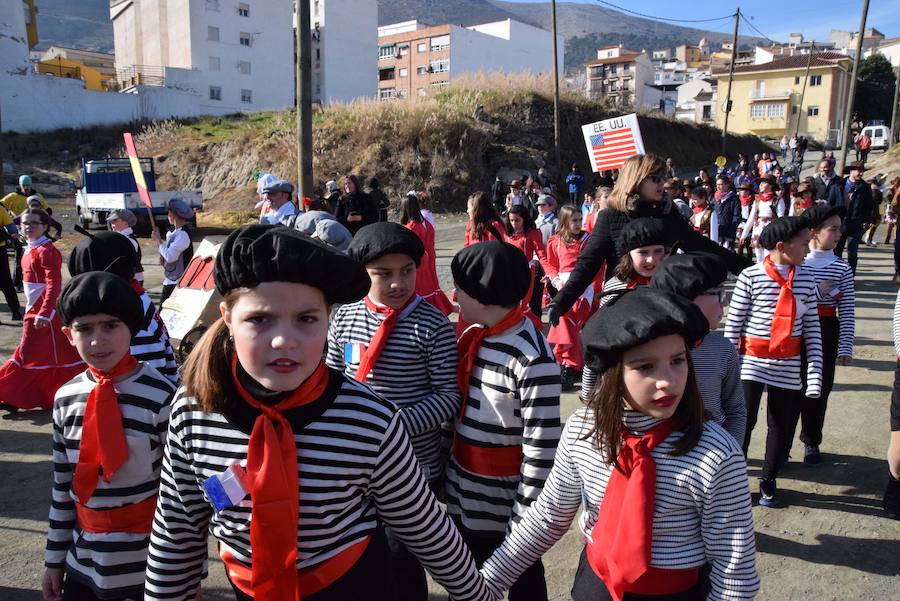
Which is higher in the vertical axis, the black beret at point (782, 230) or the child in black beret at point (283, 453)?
the black beret at point (782, 230)

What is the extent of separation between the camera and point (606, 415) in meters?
2.01

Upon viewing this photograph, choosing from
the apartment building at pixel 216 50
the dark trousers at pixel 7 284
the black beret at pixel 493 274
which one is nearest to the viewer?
the black beret at pixel 493 274

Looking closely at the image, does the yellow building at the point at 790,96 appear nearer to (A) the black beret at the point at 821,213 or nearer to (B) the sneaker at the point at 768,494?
(A) the black beret at the point at 821,213

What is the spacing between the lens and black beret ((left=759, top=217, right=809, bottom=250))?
12.9 ft

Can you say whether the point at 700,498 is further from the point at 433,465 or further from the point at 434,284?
the point at 434,284

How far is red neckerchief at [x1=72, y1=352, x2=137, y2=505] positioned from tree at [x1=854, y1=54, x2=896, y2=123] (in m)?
73.3

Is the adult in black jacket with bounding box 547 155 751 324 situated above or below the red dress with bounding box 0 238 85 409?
above

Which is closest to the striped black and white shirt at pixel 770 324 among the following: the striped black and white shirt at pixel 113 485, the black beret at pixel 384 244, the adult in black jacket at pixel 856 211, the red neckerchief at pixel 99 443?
the black beret at pixel 384 244

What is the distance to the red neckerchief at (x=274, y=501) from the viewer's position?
1.58m

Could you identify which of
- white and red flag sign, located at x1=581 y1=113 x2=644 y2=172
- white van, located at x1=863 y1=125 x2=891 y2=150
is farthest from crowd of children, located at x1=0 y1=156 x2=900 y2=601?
white van, located at x1=863 y1=125 x2=891 y2=150

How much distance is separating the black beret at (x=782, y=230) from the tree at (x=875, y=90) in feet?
229

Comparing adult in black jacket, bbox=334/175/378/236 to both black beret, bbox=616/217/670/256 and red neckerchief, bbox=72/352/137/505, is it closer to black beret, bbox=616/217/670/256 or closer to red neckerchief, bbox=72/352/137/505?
black beret, bbox=616/217/670/256

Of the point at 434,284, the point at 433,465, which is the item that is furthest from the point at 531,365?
the point at 434,284

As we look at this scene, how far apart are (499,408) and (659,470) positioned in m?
0.73
